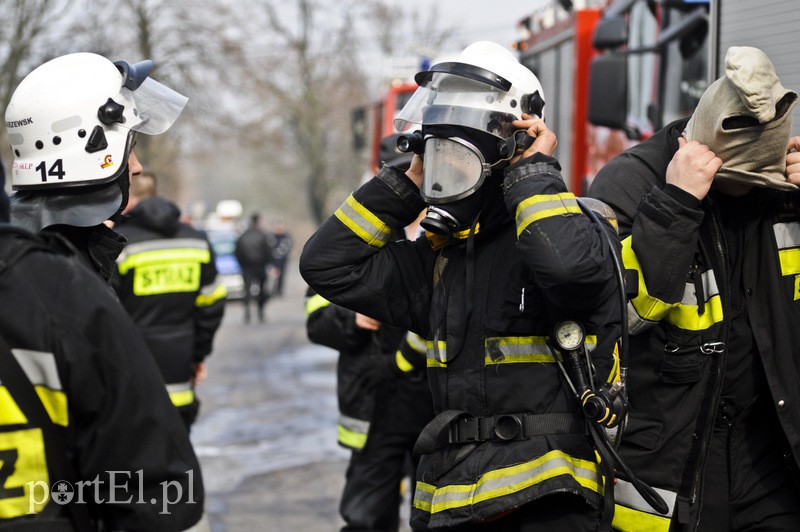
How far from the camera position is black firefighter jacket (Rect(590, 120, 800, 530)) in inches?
116

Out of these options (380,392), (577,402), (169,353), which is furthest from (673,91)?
(577,402)

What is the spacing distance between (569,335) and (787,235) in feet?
2.91

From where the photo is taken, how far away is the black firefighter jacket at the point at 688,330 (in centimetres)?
294

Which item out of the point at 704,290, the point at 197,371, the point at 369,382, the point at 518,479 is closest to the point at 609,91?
the point at 369,382

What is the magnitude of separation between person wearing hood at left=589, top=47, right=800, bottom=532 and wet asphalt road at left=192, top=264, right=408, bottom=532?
323 cm

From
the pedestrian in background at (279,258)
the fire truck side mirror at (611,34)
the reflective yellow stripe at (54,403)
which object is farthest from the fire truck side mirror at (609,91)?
the pedestrian in background at (279,258)

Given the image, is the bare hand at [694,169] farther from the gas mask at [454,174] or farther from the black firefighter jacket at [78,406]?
the black firefighter jacket at [78,406]

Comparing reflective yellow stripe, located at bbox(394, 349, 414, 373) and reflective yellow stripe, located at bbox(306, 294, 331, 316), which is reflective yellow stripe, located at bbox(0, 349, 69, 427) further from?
reflective yellow stripe, located at bbox(306, 294, 331, 316)

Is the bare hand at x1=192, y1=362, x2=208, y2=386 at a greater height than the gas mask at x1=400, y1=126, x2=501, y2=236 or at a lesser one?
lesser

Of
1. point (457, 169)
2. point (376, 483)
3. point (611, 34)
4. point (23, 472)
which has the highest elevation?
point (611, 34)

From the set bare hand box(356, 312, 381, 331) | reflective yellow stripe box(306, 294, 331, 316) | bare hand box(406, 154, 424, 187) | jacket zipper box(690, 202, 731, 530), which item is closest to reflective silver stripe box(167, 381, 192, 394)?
reflective yellow stripe box(306, 294, 331, 316)

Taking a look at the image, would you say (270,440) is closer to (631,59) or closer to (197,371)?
(197,371)

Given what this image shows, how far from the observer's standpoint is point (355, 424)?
A: 15.4 feet

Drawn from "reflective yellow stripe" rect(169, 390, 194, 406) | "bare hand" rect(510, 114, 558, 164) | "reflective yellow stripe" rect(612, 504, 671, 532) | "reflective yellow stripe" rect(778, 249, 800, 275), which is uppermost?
"bare hand" rect(510, 114, 558, 164)
